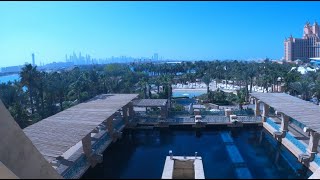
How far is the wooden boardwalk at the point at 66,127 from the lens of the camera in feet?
47.3

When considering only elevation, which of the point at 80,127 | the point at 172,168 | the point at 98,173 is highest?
the point at 80,127

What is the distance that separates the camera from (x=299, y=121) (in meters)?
18.9

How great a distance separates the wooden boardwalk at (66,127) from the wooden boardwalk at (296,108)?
40.5 ft

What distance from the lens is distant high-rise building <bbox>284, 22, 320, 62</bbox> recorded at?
119 m

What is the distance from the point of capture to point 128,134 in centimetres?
2712

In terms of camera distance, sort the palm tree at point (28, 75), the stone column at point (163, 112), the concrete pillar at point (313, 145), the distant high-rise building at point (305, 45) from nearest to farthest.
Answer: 1. the concrete pillar at point (313, 145)
2. the stone column at point (163, 112)
3. the palm tree at point (28, 75)
4. the distant high-rise building at point (305, 45)

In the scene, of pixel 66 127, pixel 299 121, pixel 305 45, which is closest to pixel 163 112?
pixel 66 127

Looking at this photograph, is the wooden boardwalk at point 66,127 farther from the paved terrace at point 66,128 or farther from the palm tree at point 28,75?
the palm tree at point 28,75

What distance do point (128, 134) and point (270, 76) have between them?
30.3m

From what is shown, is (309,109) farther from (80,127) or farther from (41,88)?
(41,88)

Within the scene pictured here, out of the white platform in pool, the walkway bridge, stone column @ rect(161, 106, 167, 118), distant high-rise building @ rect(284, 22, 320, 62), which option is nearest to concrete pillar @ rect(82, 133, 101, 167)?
the walkway bridge

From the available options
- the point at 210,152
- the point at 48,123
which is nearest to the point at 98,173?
the point at 48,123

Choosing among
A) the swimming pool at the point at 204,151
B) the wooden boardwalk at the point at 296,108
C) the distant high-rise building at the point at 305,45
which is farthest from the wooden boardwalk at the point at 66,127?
the distant high-rise building at the point at 305,45

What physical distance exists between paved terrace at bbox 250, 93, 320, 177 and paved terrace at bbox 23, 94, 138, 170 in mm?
12481
